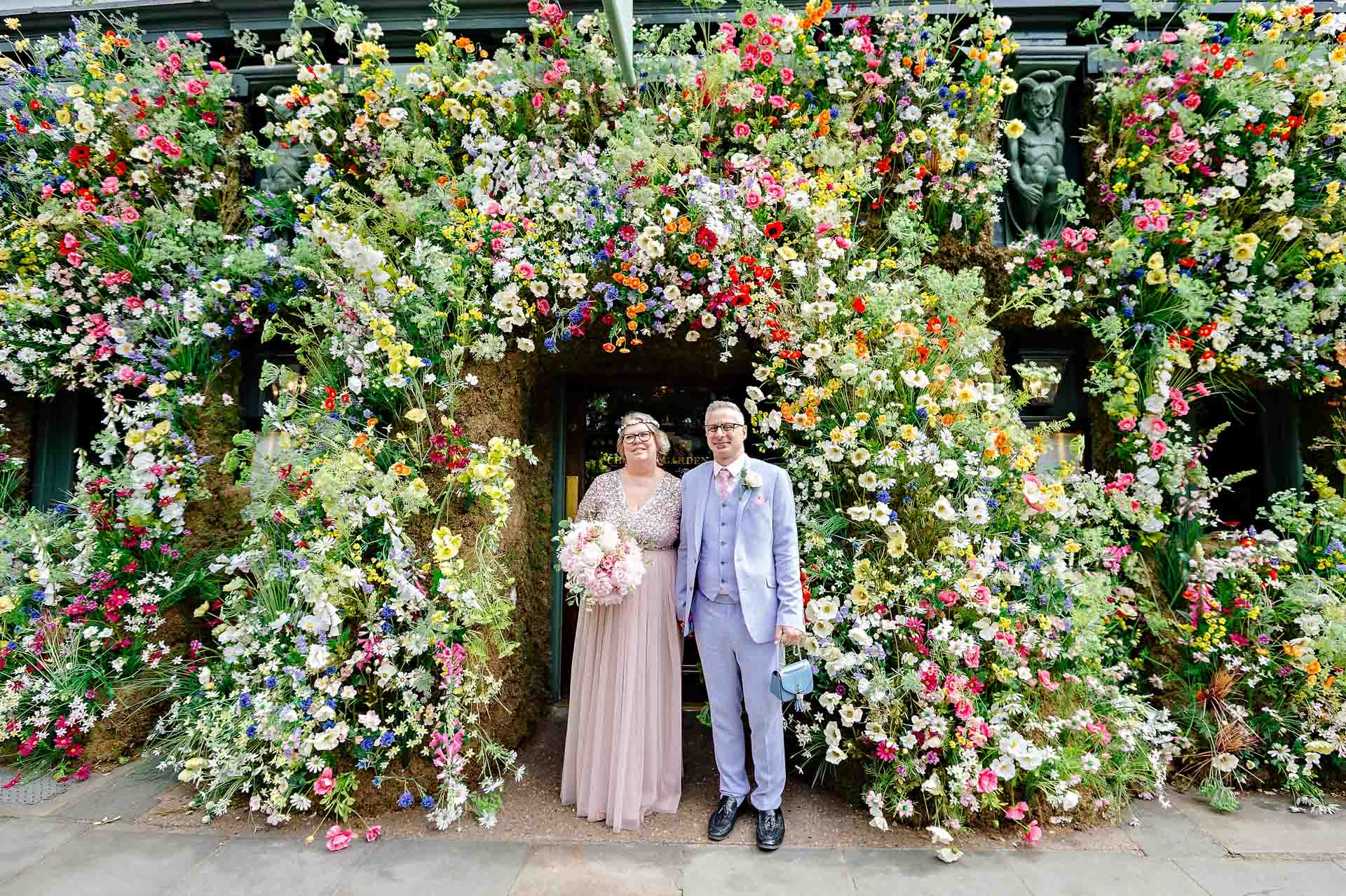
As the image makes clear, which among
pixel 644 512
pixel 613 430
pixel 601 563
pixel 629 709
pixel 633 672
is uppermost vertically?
pixel 613 430

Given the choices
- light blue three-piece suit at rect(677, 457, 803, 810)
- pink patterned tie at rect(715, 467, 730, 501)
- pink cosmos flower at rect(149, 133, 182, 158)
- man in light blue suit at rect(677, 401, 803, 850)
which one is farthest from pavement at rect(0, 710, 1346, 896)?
pink cosmos flower at rect(149, 133, 182, 158)

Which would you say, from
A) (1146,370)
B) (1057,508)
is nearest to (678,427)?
(1057,508)

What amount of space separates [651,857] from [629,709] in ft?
2.06

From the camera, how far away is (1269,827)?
10.7ft

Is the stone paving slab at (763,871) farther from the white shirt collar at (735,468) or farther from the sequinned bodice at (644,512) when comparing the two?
the white shirt collar at (735,468)

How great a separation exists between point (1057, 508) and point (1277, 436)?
2.40 meters

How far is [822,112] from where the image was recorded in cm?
422

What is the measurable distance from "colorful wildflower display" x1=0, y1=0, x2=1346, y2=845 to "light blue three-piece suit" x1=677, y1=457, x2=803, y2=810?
35cm

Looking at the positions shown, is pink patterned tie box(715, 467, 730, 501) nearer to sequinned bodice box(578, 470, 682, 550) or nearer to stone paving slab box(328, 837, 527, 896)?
sequinned bodice box(578, 470, 682, 550)

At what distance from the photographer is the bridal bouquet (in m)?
3.16

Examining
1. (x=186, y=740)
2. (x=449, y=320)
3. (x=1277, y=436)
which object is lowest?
(x=186, y=740)

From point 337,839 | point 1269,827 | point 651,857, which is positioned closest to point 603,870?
point 651,857

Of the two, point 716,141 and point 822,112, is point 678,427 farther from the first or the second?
point 822,112

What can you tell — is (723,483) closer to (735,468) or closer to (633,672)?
(735,468)
